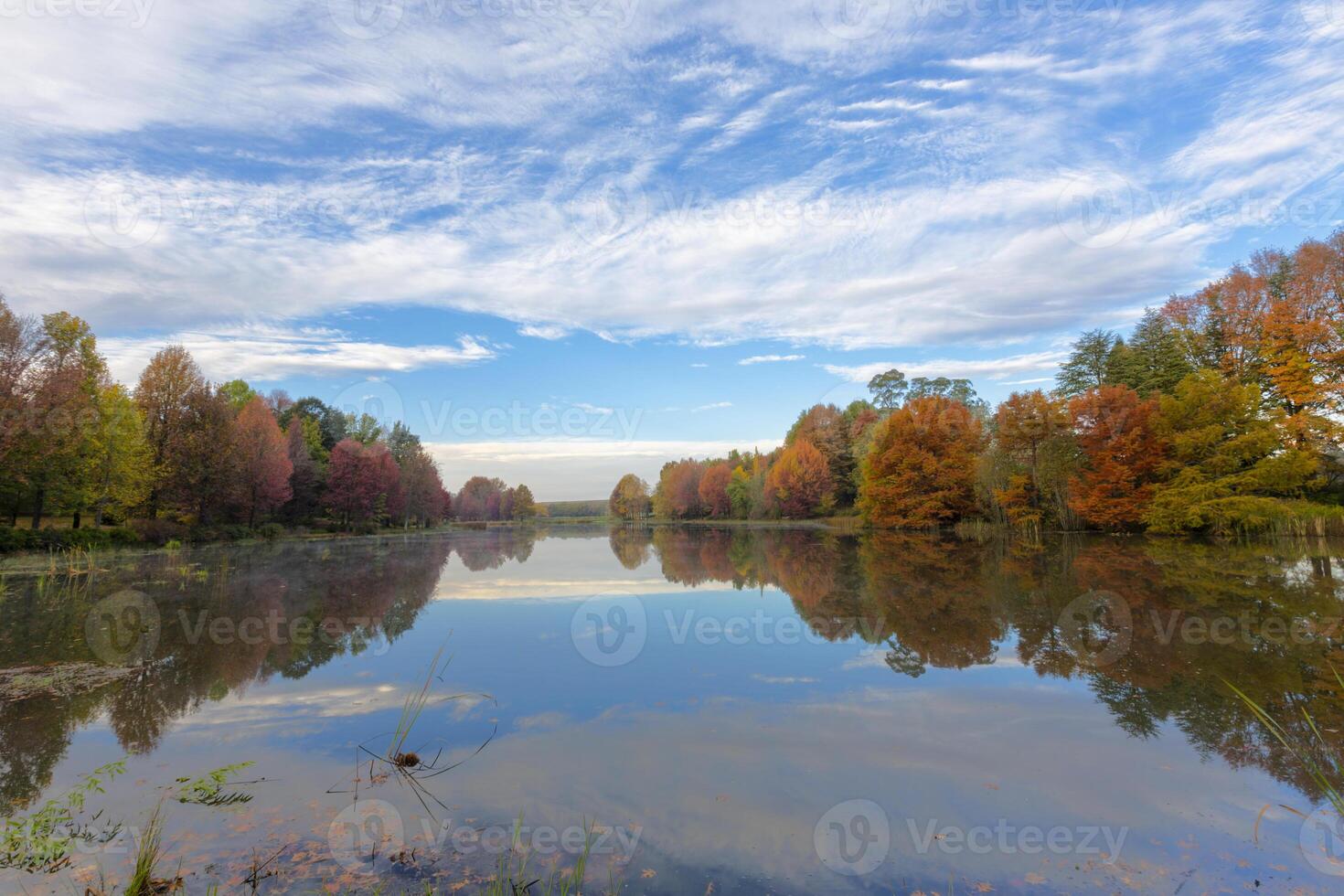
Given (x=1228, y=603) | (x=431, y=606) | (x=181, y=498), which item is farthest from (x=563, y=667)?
(x=181, y=498)

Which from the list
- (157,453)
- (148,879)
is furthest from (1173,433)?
(157,453)

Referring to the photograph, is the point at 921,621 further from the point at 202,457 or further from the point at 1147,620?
the point at 202,457

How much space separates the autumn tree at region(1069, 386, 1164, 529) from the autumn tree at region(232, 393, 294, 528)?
44492mm

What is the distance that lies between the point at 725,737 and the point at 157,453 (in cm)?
3945

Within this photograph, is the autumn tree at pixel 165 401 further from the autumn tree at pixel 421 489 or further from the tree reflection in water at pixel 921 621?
the autumn tree at pixel 421 489

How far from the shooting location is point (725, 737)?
564cm

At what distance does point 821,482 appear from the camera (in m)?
58.4

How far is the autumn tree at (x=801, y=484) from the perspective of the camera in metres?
58.4

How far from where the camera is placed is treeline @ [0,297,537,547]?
24.1m

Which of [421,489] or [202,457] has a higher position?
[202,457]

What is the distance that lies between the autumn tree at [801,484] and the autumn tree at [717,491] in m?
20.0

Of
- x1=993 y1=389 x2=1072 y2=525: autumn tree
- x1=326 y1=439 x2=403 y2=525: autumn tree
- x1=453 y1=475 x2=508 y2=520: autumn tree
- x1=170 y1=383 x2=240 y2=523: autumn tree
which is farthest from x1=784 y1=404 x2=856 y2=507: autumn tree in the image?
x1=453 y1=475 x2=508 y2=520: autumn tree

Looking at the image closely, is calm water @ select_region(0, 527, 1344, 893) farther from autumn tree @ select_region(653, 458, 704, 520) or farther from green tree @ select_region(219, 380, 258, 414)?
autumn tree @ select_region(653, 458, 704, 520)

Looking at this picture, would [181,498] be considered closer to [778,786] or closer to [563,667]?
[563,667]
